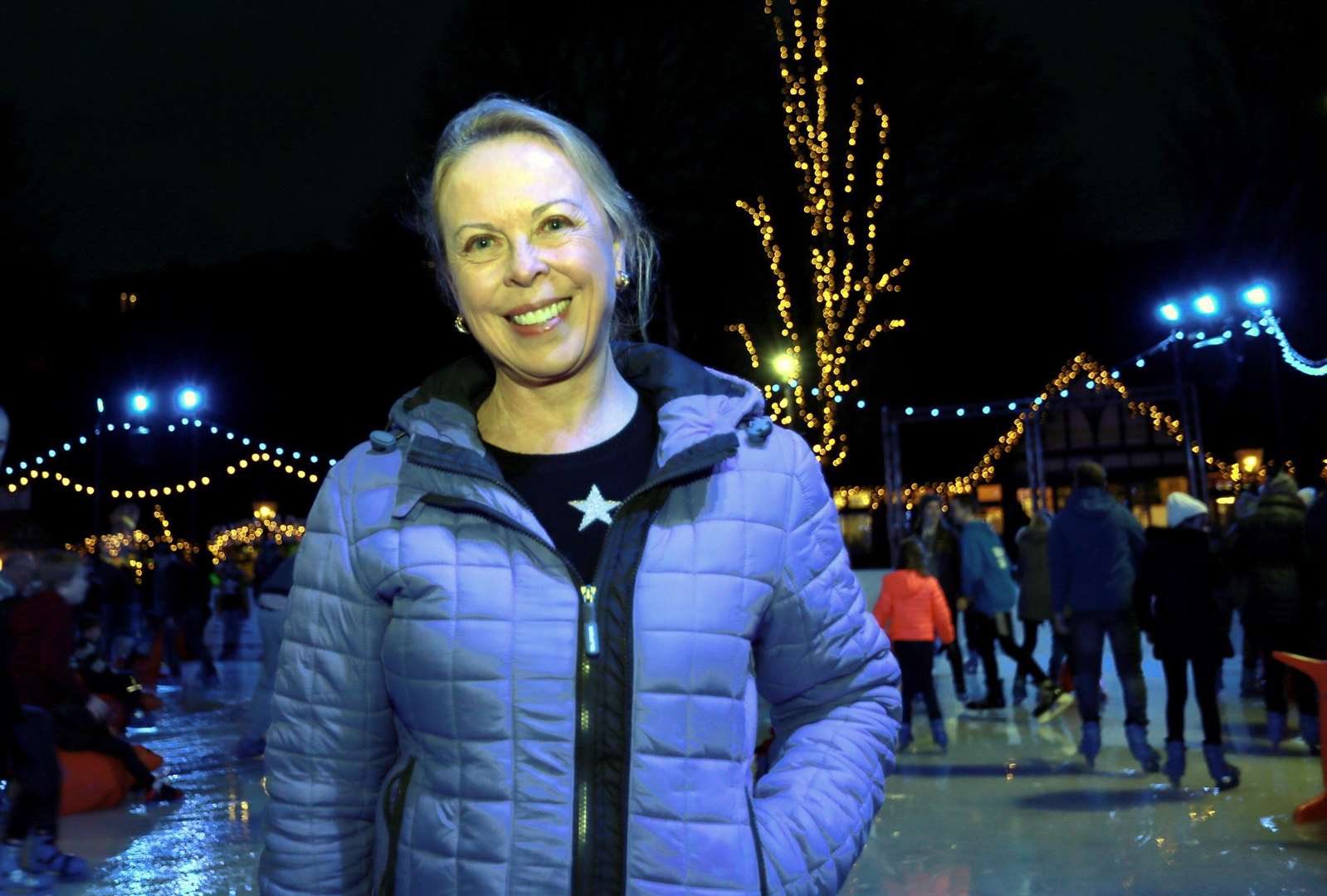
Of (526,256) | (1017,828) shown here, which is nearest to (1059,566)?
(1017,828)

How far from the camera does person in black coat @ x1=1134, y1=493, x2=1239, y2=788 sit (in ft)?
26.1

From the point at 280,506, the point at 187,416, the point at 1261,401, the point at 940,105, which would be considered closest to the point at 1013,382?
the point at 1261,401

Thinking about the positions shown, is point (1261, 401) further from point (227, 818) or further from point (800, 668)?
point (800, 668)

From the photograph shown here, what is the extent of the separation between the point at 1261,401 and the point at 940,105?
976cm

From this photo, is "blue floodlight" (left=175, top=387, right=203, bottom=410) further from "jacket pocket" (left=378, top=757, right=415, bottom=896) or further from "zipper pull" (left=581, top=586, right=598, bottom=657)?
"zipper pull" (left=581, top=586, right=598, bottom=657)

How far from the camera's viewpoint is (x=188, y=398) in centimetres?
2317

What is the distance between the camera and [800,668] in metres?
1.94

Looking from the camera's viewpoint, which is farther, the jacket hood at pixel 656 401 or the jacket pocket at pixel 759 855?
the jacket hood at pixel 656 401

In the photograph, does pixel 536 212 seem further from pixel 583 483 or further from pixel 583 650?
pixel 583 650

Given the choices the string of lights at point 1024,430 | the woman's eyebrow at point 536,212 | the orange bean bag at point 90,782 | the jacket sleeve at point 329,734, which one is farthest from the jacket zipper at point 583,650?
the string of lights at point 1024,430

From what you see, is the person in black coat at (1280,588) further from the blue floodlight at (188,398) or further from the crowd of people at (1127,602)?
the blue floodlight at (188,398)

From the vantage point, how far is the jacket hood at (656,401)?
6.42 feet

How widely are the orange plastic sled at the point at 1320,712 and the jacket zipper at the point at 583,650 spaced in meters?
5.86

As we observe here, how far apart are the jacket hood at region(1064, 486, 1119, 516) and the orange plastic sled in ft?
5.73
